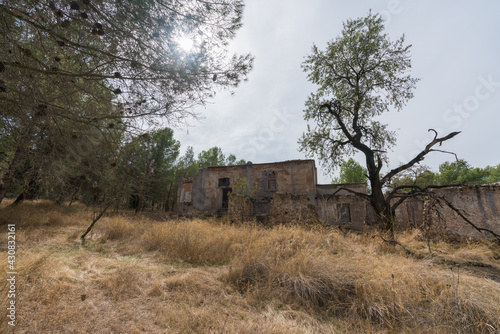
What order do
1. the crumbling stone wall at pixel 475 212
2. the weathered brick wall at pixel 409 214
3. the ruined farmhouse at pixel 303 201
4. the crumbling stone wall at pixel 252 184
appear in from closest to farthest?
the crumbling stone wall at pixel 475 212
the ruined farmhouse at pixel 303 201
the weathered brick wall at pixel 409 214
the crumbling stone wall at pixel 252 184

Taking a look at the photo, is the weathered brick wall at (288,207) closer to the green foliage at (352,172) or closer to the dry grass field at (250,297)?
the dry grass field at (250,297)

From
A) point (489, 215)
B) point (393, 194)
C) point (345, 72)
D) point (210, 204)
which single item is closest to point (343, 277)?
point (393, 194)

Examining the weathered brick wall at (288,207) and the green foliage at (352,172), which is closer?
the weathered brick wall at (288,207)

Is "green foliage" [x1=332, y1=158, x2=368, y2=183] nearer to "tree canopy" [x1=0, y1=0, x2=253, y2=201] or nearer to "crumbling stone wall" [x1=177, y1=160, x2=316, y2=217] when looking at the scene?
"crumbling stone wall" [x1=177, y1=160, x2=316, y2=217]

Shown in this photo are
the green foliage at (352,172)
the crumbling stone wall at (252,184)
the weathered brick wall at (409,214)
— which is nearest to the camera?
the weathered brick wall at (409,214)

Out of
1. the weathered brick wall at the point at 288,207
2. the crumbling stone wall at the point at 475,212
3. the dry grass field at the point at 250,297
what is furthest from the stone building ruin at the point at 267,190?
the dry grass field at the point at 250,297

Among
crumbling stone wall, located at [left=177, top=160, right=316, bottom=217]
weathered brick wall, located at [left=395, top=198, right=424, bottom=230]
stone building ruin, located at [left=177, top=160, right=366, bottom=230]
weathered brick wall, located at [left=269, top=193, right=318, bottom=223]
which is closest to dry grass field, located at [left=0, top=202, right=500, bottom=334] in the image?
weathered brick wall, located at [left=269, top=193, right=318, bottom=223]

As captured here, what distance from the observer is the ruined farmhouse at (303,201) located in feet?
29.6

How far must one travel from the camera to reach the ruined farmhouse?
29.6ft

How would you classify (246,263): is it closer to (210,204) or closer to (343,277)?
(343,277)

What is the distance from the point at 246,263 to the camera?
3.71 m

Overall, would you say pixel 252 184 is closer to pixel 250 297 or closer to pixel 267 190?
pixel 267 190

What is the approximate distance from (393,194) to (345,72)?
18.8 feet

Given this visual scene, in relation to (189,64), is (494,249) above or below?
below
